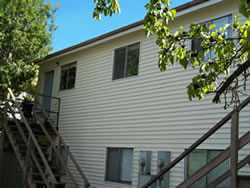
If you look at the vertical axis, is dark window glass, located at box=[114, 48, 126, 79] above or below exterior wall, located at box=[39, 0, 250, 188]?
above

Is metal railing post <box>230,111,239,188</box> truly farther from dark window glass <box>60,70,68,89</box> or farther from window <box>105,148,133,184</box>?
dark window glass <box>60,70,68,89</box>

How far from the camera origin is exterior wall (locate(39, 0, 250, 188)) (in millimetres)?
8961

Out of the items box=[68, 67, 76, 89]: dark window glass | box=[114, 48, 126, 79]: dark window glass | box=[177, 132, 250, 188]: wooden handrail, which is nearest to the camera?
box=[177, 132, 250, 188]: wooden handrail

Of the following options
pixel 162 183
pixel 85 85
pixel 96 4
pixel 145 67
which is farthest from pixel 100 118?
pixel 96 4

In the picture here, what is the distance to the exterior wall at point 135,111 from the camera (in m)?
8.96

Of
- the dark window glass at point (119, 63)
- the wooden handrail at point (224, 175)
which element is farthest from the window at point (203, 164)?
the dark window glass at point (119, 63)

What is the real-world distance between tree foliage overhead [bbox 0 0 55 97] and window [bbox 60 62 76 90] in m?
1.08

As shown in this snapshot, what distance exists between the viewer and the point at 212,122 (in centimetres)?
859

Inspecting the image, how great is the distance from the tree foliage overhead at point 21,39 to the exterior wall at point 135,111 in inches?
55.2

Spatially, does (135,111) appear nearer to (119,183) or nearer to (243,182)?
(119,183)

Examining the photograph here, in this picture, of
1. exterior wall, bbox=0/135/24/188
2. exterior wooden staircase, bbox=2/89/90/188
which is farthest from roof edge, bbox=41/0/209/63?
exterior wall, bbox=0/135/24/188

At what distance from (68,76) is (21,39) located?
242 cm

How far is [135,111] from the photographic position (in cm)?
1068

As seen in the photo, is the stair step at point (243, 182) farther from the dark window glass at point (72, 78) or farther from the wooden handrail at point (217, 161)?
the dark window glass at point (72, 78)
